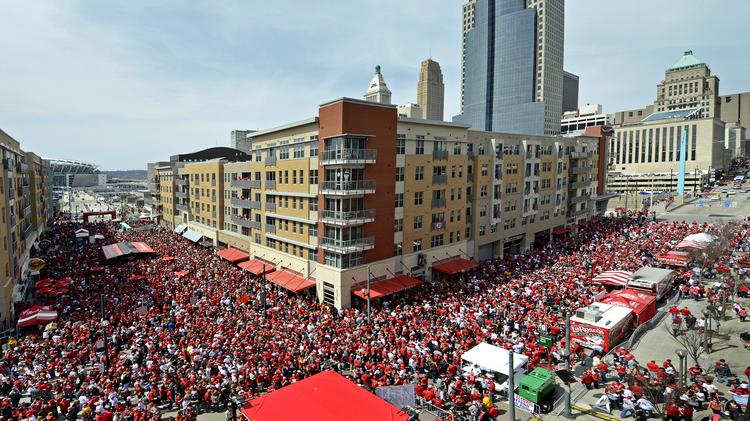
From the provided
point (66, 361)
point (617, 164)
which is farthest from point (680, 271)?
A: point (617, 164)

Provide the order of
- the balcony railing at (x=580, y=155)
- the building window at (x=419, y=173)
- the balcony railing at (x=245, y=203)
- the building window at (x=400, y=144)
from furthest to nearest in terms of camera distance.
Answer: the balcony railing at (x=580, y=155) → the balcony railing at (x=245, y=203) → the building window at (x=419, y=173) → the building window at (x=400, y=144)

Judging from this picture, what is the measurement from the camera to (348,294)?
3606 cm

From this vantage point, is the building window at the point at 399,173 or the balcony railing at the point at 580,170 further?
the balcony railing at the point at 580,170

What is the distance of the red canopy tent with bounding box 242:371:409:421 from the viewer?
15000mm

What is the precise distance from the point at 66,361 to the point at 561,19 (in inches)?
8580

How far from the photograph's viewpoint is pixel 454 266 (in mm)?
44250

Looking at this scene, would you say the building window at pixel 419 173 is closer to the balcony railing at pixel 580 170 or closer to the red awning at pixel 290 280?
the red awning at pixel 290 280

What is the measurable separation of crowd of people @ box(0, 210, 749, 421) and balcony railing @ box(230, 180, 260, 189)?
11362 mm

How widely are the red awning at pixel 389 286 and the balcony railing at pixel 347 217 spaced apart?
19.5ft

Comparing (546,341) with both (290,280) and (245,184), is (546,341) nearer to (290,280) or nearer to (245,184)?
(290,280)

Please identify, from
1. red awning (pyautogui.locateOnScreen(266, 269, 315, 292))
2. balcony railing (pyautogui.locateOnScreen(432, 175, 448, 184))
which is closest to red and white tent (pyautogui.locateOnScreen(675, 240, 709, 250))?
balcony railing (pyautogui.locateOnScreen(432, 175, 448, 184))

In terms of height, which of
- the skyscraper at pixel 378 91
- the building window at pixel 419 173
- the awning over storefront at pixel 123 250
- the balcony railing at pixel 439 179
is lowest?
the awning over storefront at pixel 123 250

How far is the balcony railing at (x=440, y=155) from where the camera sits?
43188 mm

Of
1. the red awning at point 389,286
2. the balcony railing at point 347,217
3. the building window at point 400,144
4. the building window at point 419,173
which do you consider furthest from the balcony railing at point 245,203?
the building window at point 419,173
